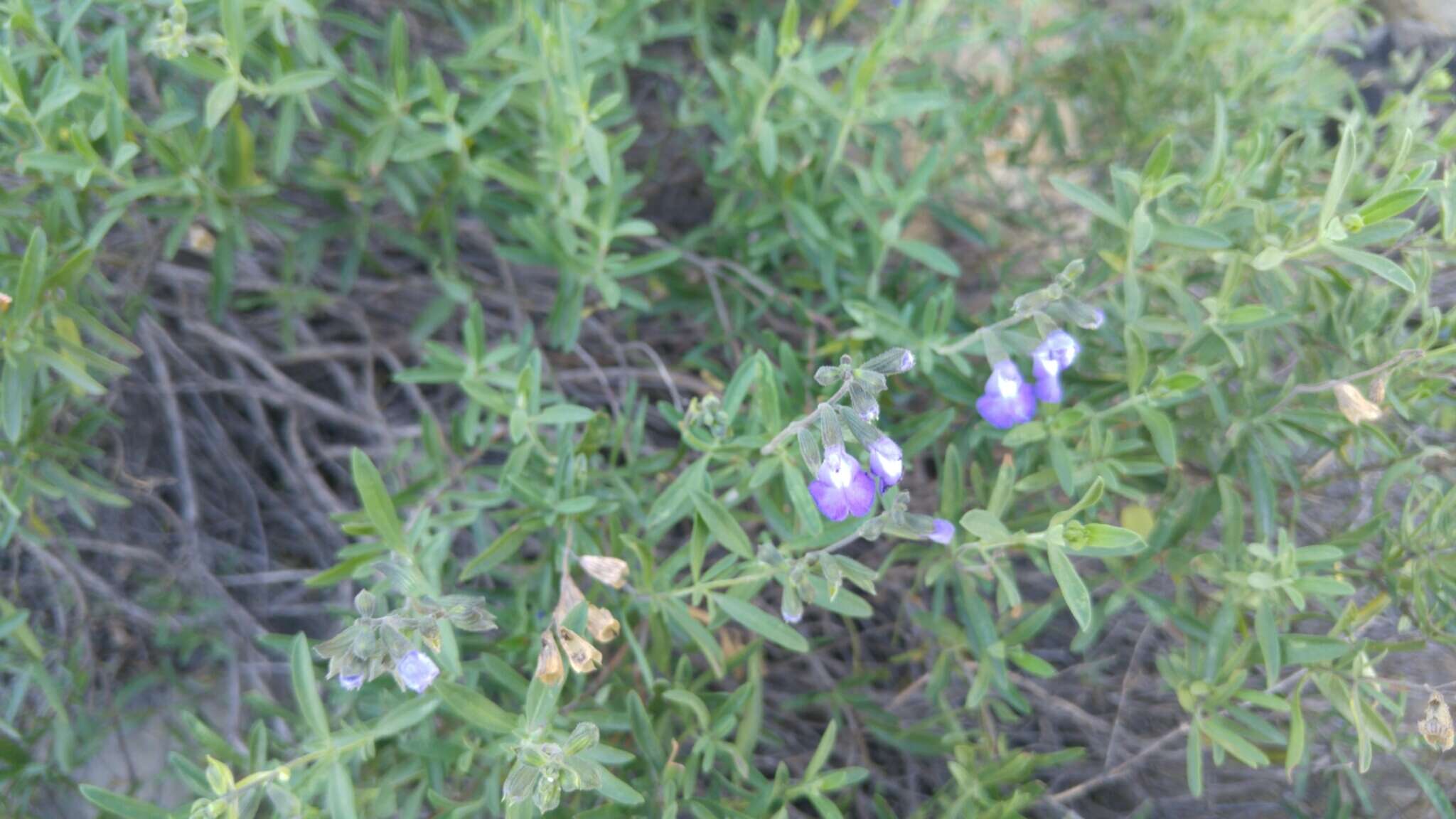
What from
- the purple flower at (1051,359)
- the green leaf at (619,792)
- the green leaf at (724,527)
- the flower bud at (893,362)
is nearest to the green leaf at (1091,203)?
the purple flower at (1051,359)

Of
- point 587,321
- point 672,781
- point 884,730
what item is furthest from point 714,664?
point 587,321

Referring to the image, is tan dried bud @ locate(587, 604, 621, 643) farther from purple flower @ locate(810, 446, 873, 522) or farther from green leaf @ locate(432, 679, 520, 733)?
purple flower @ locate(810, 446, 873, 522)

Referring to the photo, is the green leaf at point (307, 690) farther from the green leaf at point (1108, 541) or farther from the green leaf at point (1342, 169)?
the green leaf at point (1342, 169)

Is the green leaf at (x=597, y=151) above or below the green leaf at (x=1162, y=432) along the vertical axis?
above

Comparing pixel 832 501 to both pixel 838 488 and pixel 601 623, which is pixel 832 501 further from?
pixel 601 623

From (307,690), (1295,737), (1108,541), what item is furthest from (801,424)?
(1295,737)
